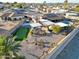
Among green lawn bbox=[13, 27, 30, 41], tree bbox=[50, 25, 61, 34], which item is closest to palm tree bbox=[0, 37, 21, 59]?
green lawn bbox=[13, 27, 30, 41]

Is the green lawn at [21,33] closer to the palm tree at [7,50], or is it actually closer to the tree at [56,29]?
the tree at [56,29]

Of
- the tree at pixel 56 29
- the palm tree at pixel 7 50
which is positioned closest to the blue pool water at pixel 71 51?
the tree at pixel 56 29

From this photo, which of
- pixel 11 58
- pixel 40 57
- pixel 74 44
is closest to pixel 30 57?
pixel 40 57

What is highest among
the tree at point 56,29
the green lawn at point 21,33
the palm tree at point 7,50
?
the palm tree at point 7,50

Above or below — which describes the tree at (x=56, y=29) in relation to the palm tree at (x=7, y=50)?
below

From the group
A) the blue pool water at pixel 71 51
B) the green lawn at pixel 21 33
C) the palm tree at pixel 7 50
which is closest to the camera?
the palm tree at pixel 7 50
